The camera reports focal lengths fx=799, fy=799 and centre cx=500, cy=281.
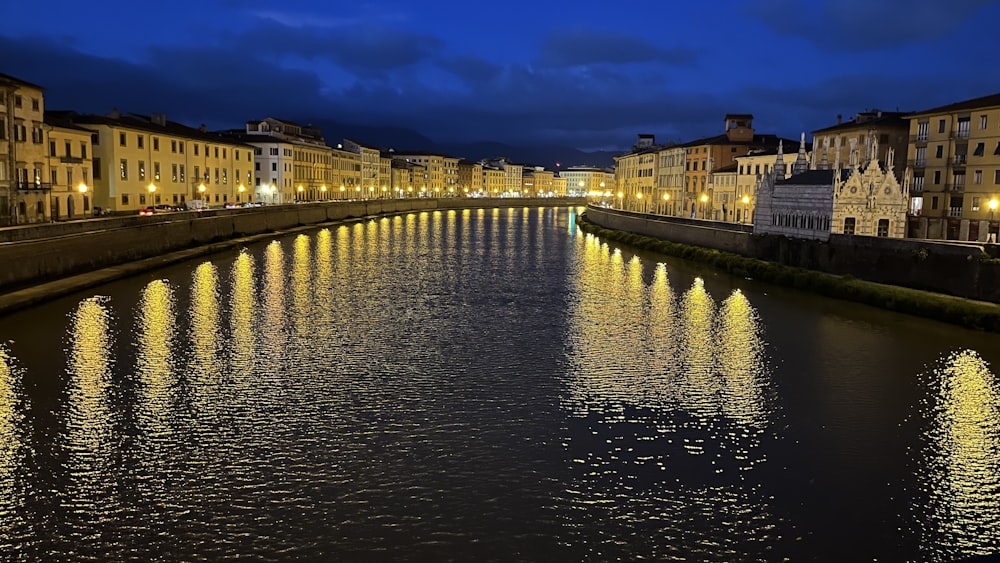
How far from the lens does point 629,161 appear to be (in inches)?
4845

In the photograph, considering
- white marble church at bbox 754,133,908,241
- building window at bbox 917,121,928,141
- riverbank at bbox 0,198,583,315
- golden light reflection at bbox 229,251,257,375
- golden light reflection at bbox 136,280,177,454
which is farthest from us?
building window at bbox 917,121,928,141

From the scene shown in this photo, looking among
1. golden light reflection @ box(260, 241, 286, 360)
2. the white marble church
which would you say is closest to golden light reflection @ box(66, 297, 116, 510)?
golden light reflection @ box(260, 241, 286, 360)

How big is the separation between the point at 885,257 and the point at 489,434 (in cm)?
2869

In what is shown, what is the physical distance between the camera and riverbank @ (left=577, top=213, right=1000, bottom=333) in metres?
30.0

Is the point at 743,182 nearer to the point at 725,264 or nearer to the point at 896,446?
the point at 725,264

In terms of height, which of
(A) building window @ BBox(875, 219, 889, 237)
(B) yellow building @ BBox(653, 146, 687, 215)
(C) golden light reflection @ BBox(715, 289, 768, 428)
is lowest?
(C) golden light reflection @ BBox(715, 289, 768, 428)

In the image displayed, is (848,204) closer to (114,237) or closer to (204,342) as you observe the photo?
(204,342)

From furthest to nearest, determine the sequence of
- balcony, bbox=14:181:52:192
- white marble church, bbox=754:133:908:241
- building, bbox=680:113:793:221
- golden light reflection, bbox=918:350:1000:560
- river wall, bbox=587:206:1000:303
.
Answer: building, bbox=680:113:793:221
balcony, bbox=14:181:52:192
white marble church, bbox=754:133:908:241
river wall, bbox=587:206:1000:303
golden light reflection, bbox=918:350:1000:560

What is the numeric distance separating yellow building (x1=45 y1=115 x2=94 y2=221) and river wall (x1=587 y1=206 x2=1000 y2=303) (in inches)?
1780

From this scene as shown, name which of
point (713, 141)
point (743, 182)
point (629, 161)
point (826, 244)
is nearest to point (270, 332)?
point (826, 244)

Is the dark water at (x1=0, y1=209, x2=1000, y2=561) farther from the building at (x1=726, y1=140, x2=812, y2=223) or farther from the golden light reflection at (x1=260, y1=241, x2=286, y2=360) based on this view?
the building at (x1=726, y1=140, x2=812, y2=223)

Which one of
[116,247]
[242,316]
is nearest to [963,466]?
[242,316]

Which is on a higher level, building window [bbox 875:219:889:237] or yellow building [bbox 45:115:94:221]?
yellow building [bbox 45:115:94:221]

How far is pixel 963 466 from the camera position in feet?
52.1
